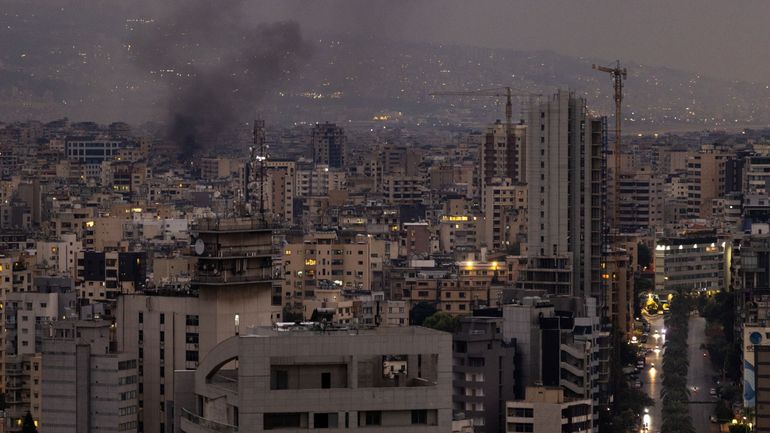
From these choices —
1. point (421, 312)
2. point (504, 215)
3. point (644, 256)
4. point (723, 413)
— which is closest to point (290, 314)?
point (723, 413)

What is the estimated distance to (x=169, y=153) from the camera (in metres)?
67.6

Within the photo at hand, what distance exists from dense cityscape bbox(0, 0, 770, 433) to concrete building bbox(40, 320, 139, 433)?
0.03 metres

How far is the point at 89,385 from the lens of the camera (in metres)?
30.1

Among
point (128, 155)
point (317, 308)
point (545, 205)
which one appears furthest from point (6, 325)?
point (128, 155)

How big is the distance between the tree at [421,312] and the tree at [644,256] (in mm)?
13298

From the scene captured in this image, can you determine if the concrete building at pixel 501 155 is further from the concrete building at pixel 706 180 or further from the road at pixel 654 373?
the road at pixel 654 373

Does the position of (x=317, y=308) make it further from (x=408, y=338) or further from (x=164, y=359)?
(x=408, y=338)

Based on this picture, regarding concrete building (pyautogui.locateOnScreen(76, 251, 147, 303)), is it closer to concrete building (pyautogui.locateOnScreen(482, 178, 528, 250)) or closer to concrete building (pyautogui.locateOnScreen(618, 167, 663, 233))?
concrete building (pyautogui.locateOnScreen(482, 178, 528, 250))

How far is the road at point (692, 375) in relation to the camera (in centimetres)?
3897

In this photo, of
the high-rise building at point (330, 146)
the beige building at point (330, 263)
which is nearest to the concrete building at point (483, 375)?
the beige building at point (330, 263)

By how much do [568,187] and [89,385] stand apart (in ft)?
54.3

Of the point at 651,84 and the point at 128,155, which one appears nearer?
the point at 128,155

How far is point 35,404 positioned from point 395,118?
214ft

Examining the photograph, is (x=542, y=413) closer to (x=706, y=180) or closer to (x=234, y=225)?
(x=234, y=225)
